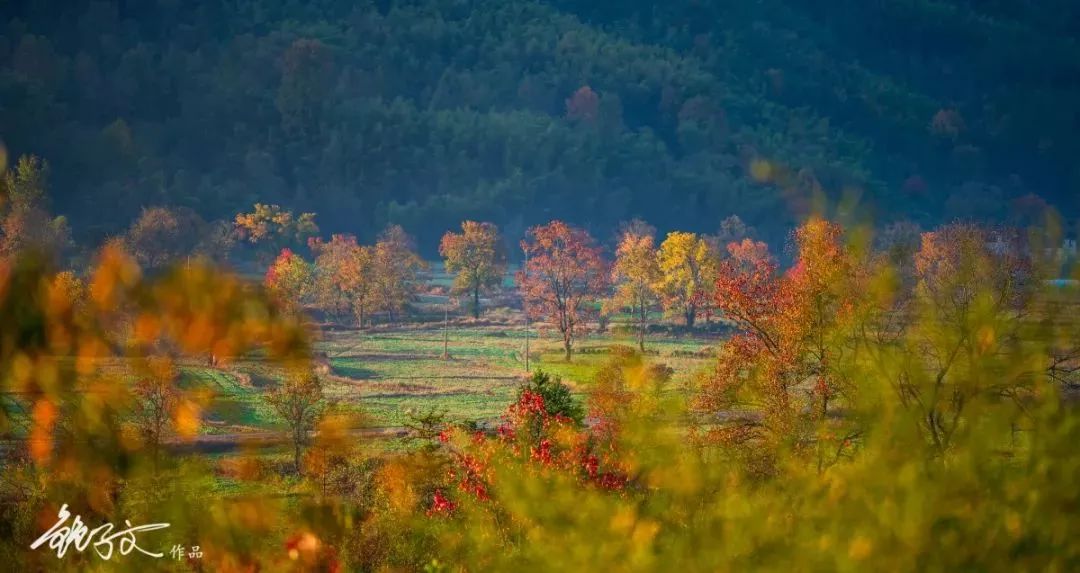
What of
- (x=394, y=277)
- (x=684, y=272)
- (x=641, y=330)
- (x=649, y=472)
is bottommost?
(x=649, y=472)

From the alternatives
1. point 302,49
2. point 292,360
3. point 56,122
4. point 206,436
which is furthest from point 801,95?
point 292,360

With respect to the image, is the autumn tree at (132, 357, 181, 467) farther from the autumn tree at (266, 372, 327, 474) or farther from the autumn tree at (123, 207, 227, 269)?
the autumn tree at (123, 207, 227, 269)

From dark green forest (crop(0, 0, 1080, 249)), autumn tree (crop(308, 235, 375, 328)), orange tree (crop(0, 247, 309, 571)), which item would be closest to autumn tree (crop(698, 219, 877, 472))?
orange tree (crop(0, 247, 309, 571))

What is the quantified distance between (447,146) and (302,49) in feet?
120

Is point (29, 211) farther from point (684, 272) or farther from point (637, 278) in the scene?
point (684, 272)

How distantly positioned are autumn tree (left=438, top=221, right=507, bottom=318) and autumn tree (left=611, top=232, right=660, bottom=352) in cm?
1118

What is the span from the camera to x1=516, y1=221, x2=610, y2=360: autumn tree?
76062 mm

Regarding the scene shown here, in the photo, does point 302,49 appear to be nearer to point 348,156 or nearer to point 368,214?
point 348,156

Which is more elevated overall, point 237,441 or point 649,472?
point 649,472

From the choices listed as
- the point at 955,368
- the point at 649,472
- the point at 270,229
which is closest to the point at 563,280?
the point at 270,229

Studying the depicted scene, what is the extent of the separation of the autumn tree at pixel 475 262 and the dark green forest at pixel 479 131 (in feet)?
85.6

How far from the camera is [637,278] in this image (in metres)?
84.7
